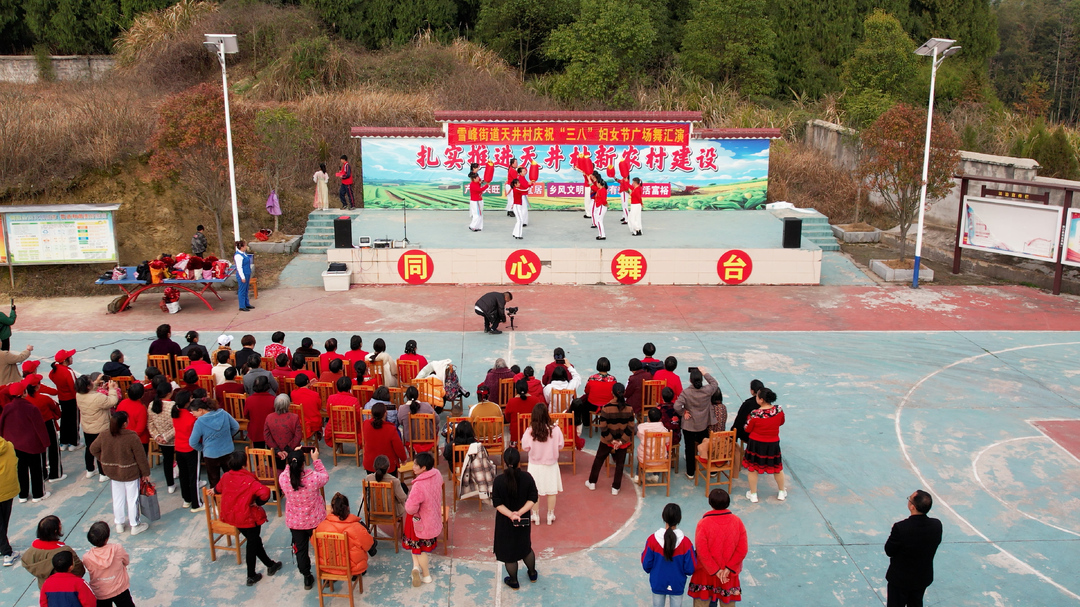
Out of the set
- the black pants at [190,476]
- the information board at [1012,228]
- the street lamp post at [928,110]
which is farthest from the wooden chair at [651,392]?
the information board at [1012,228]

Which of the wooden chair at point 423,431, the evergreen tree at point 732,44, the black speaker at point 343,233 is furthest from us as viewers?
the evergreen tree at point 732,44

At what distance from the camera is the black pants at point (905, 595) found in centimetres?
725

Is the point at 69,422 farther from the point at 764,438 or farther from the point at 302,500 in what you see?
the point at 764,438

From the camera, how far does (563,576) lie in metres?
8.35

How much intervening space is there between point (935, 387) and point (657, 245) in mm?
8257

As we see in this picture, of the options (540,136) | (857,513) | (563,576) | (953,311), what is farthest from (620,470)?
(540,136)

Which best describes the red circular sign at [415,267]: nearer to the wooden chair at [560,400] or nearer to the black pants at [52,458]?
the wooden chair at [560,400]

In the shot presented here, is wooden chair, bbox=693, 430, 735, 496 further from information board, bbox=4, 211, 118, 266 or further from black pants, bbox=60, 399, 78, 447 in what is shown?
information board, bbox=4, 211, 118, 266

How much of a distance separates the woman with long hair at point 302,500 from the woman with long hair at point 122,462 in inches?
76.2

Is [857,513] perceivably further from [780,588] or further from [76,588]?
[76,588]

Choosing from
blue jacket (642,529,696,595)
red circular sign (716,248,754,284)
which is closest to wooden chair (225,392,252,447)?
blue jacket (642,529,696,595)

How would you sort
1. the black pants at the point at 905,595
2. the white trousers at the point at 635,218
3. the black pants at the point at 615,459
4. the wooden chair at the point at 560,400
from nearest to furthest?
the black pants at the point at 905,595, the black pants at the point at 615,459, the wooden chair at the point at 560,400, the white trousers at the point at 635,218

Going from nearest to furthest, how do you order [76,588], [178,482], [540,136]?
[76,588] → [178,482] → [540,136]

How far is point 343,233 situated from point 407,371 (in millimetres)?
8294
